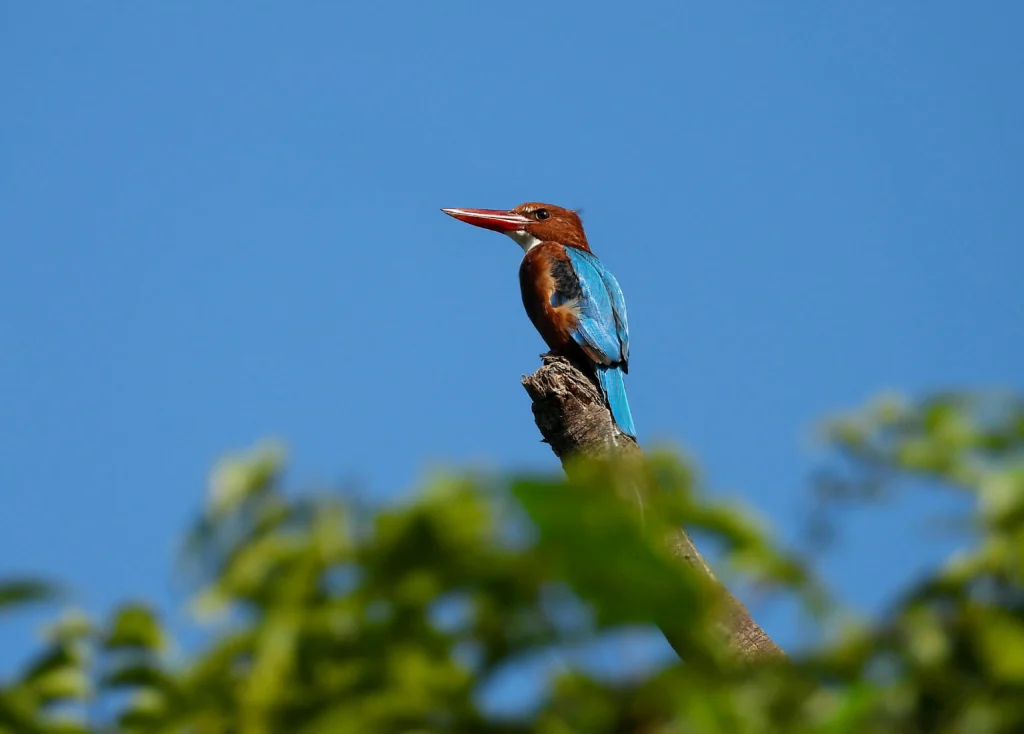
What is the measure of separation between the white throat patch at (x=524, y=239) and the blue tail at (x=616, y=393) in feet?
6.61

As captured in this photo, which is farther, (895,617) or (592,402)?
(592,402)

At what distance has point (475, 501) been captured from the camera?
537 mm

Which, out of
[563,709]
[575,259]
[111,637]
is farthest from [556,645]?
[575,259]

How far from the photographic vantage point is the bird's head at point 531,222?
903cm

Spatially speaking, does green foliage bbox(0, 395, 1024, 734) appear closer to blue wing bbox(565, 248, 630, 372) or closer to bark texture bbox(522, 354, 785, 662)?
bark texture bbox(522, 354, 785, 662)

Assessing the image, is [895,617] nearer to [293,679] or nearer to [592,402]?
[293,679]

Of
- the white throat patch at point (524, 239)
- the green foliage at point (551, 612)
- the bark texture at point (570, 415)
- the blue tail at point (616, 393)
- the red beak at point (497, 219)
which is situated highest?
the red beak at point (497, 219)

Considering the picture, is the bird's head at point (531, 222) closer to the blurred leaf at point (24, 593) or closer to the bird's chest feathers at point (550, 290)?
the bird's chest feathers at point (550, 290)

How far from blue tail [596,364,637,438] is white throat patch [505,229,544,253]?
79.3 inches

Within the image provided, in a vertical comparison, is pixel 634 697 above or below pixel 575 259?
below

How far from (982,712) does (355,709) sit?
30 cm

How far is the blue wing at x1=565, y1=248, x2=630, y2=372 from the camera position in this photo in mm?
7289

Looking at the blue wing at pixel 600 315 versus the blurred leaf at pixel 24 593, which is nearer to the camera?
the blurred leaf at pixel 24 593

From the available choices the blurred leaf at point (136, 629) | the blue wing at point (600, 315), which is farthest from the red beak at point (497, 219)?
the blurred leaf at point (136, 629)
